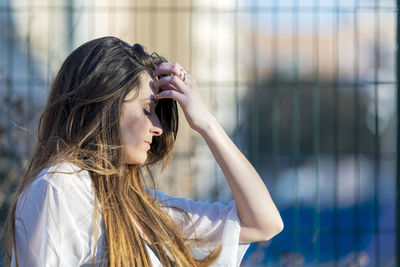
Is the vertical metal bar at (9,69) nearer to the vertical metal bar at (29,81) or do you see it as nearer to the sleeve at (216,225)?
the vertical metal bar at (29,81)

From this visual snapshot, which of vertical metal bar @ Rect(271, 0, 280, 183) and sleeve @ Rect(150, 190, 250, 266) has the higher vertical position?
vertical metal bar @ Rect(271, 0, 280, 183)

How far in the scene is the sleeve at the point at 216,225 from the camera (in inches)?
59.0

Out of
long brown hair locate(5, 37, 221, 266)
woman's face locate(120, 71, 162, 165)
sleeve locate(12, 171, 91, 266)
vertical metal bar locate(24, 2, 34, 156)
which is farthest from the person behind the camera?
vertical metal bar locate(24, 2, 34, 156)

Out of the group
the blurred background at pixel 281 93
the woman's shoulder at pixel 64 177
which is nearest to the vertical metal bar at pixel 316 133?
the blurred background at pixel 281 93

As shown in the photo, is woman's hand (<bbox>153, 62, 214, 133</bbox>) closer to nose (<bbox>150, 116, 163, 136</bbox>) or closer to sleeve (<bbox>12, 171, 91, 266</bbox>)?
nose (<bbox>150, 116, 163, 136</bbox>)

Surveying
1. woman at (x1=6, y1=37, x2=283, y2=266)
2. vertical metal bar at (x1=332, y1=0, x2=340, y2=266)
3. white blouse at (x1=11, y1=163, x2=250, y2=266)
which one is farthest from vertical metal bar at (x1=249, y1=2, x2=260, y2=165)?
white blouse at (x1=11, y1=163, x2=250, y2=266)

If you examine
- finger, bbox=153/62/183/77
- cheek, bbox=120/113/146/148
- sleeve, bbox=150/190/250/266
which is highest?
finger, bbox=153/62/183/77

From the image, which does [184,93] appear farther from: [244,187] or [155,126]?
[244,187]

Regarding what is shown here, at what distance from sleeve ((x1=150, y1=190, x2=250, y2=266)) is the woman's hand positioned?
22 cm

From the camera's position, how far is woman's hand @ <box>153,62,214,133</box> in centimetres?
147

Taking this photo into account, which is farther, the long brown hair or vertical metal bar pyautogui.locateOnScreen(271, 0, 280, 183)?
vertical metal bar pyautogui.locateOnScreen(271, 0, 280, 183)

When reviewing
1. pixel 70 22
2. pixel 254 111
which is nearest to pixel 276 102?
pixel 254 111

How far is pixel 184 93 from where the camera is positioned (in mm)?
1490

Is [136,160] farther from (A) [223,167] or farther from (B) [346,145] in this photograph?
(B) [346,145]
